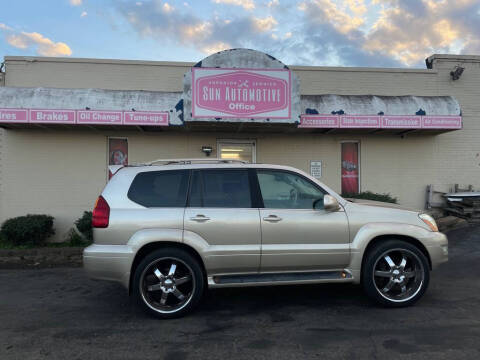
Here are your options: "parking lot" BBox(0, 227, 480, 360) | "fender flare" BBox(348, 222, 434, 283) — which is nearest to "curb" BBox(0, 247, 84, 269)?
"parking lot" BBox(0, 227, 480, 360)

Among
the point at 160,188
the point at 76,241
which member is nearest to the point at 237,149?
the point at 76,241

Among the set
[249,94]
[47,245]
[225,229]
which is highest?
[249,94]

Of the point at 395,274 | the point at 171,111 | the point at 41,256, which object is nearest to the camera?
the point at 395,274

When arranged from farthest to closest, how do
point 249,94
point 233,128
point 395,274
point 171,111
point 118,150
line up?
point 118,150 < point 233,128 < point 171,111 < point 249,94 < point 395,274

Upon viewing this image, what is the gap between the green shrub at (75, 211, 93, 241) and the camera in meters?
8.77

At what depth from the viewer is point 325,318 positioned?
14.3 feet

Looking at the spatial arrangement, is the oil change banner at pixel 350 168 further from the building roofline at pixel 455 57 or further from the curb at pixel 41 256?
the curb at pixel 41 256

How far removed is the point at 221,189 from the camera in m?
4.68

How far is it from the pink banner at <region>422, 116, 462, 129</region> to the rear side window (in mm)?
7229

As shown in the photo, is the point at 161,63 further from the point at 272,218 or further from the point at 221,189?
the point at 272,218

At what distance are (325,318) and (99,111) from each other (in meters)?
6.85

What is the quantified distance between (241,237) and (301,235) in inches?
30.0

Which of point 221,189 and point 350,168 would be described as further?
point 350,168

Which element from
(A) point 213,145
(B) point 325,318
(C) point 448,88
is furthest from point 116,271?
(C) point 448,88
